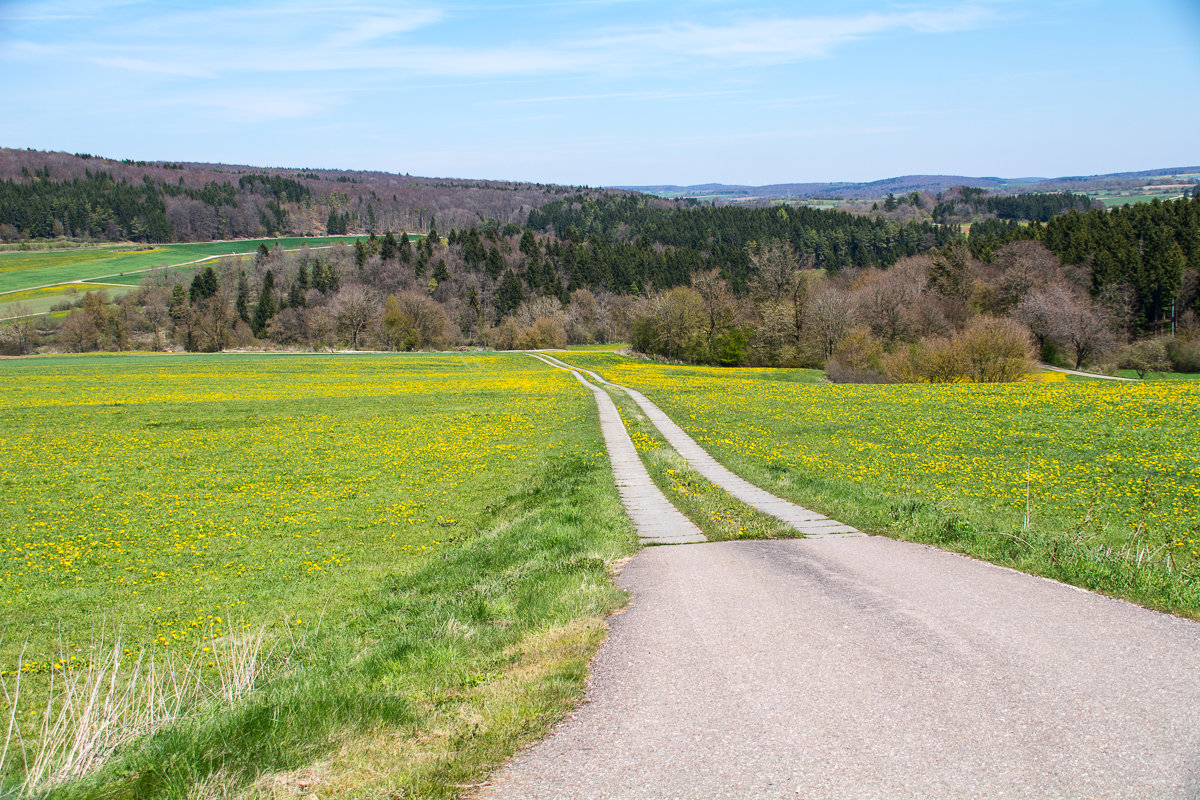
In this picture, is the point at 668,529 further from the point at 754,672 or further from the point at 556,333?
the point at 556,333

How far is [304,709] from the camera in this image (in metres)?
5.83

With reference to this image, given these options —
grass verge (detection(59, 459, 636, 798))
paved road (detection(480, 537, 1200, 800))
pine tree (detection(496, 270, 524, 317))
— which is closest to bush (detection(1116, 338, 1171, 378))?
paved road (detection(480, 537, 1200, 800))

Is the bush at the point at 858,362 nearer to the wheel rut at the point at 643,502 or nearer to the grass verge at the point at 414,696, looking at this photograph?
the wheel rut at the point at 643,502

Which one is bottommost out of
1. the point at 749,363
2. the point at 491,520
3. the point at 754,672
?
the point at 749,363

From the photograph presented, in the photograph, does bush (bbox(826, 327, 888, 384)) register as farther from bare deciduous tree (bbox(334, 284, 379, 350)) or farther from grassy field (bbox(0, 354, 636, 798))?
bare deciduous tree (bbox(334, 284, 379, 350))

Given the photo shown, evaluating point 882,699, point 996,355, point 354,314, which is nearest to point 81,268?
point 354,314

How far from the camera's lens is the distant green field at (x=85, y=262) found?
150 m

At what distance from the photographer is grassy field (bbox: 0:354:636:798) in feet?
17.5

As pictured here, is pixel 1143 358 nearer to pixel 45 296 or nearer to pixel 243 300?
pixel 243 300

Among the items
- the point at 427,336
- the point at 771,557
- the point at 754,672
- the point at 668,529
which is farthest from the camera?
the point at 427,336

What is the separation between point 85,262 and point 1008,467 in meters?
198

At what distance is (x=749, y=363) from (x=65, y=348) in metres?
100

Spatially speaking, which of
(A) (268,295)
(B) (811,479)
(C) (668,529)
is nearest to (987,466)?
(B) (811,479)

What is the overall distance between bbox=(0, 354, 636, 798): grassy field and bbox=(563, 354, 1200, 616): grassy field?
508 centimetres
